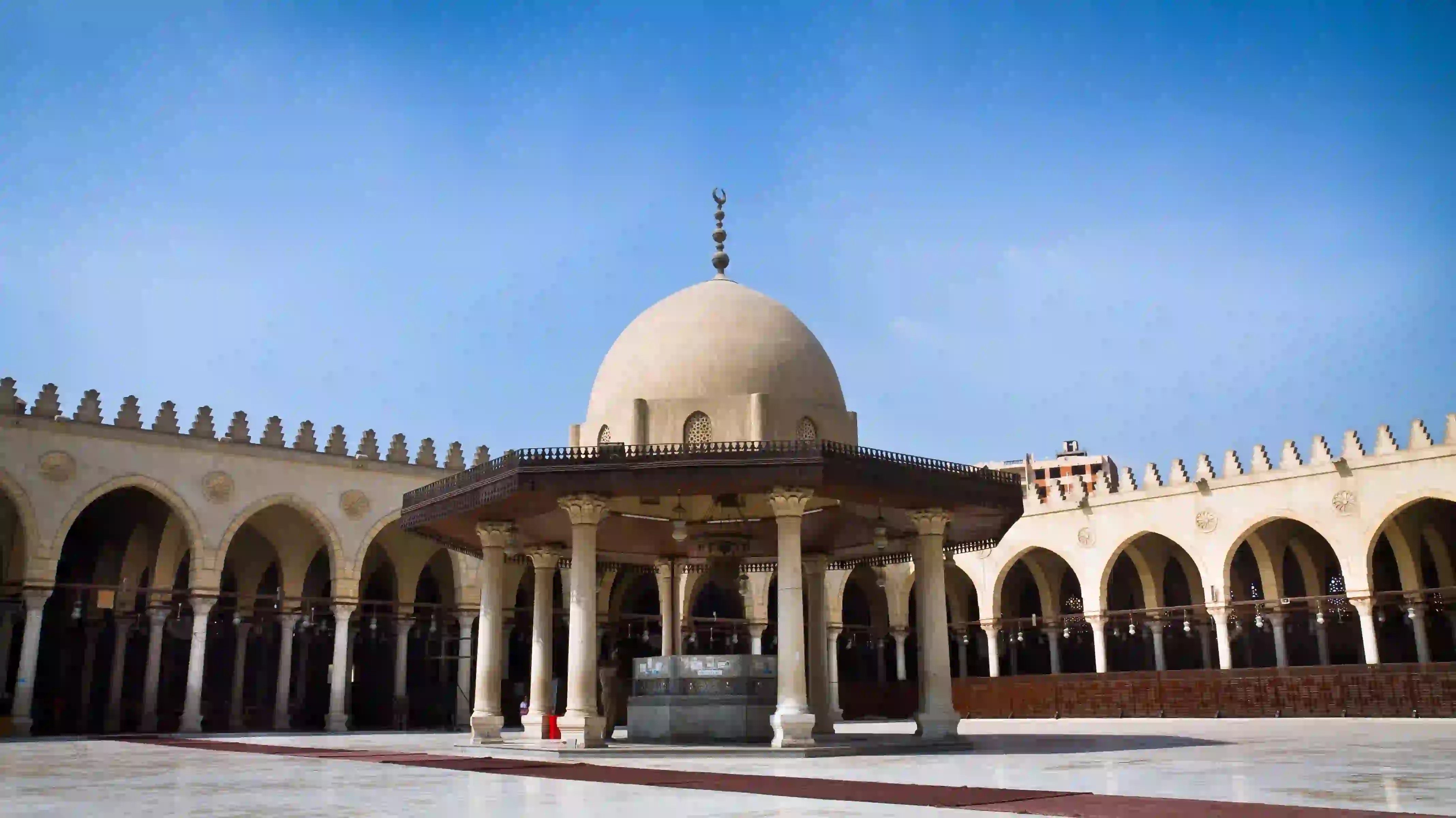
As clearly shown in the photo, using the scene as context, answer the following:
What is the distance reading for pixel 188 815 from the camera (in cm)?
959

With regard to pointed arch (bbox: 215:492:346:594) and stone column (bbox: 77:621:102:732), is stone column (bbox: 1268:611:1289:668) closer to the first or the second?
pointed arch (bbox: 215:492:346:594)

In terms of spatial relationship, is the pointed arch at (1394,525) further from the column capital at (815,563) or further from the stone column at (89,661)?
the stone column at (89,661)

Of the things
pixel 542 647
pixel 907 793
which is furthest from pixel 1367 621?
pixel 907 793

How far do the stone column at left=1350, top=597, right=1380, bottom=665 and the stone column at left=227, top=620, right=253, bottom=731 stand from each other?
110 ft

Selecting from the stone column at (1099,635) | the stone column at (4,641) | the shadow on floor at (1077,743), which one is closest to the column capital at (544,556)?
the shadow on floor at (1077,743)

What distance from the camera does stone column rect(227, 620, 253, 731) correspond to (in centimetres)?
3528

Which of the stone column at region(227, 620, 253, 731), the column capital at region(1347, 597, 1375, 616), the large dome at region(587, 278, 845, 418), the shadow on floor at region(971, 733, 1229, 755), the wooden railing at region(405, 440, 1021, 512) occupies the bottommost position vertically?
the shadow on floor at region(971, 733, 1229, 755)

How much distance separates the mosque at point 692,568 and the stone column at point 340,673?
4.8 inches

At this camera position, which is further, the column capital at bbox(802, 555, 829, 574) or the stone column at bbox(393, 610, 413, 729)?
the stone column at bbox(393, 610, 413, 729)

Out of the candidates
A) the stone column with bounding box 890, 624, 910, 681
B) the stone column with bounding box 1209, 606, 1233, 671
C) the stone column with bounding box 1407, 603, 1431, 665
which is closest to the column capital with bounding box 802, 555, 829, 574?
the stone column with bounding box 1209, 606, 1233, 671

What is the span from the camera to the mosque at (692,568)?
2100 centimetres

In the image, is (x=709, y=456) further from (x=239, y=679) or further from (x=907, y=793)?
(x=239, y=679)

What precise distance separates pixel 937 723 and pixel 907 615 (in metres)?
28.1

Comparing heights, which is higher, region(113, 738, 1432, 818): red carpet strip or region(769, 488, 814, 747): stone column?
region(769, 488, 814, 747): stone column
